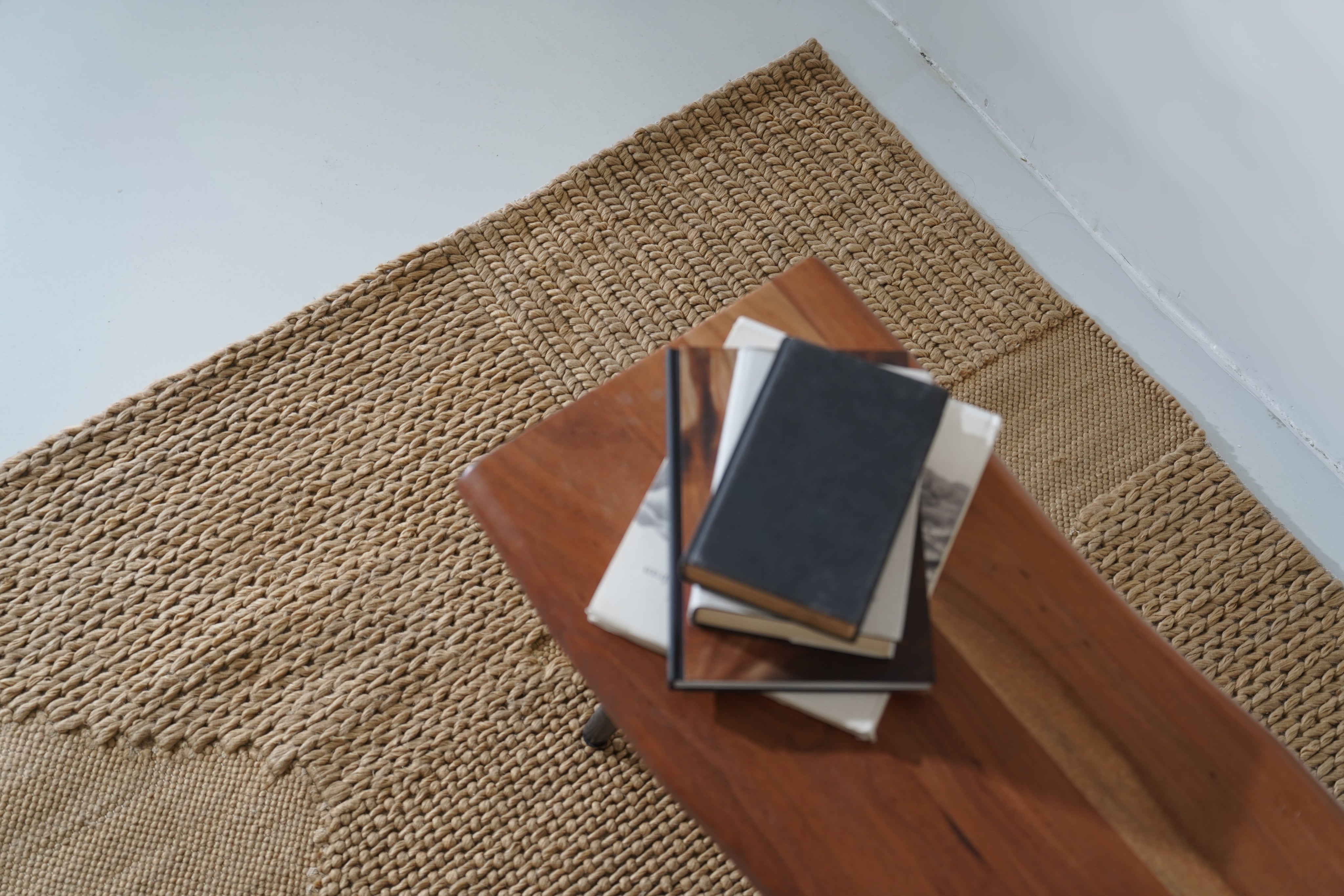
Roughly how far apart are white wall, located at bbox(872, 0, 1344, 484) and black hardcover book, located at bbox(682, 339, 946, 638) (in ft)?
1.98

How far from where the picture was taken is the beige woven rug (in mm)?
875

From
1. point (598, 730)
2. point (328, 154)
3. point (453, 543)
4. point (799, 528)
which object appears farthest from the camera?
point (328, 154)

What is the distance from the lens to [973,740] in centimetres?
58

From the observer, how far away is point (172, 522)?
37.9 inches

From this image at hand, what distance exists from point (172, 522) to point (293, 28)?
658mm

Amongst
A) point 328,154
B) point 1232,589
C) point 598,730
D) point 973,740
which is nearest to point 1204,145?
point 1232,589

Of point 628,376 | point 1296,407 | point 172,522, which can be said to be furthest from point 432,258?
point 1296,407

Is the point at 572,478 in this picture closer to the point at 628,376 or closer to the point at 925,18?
the point at 628,376

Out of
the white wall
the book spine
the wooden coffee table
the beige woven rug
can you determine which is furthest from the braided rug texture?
the book spine

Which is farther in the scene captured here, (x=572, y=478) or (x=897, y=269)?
(x=897, y=269)

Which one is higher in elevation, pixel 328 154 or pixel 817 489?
pixel 328 154

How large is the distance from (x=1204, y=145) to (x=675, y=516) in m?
0.76

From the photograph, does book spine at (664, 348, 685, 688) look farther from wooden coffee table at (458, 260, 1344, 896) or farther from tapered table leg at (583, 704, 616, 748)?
tapered table leg at (583, 704, 616, 748)

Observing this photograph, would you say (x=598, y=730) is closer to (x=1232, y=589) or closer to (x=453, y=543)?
(x=453, y=543)
